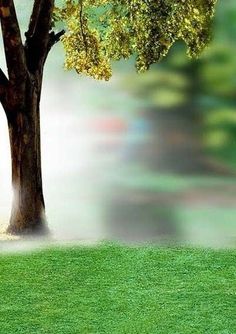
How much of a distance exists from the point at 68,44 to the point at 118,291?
310 centimetres

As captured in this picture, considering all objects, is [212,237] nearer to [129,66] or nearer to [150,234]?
[150,234]

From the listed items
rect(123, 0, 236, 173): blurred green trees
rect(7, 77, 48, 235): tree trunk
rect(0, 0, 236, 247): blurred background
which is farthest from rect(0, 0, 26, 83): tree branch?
rect(123, 0, 236, 173): blurred green trees

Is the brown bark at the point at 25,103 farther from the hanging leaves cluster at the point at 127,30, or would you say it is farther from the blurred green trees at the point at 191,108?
the blurred green trees at the point at 191,108

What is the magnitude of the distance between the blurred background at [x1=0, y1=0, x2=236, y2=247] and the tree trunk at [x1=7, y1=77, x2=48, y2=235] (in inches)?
33.0

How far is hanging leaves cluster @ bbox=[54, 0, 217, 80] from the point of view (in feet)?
21.4

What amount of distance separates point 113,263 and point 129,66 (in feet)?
9.18

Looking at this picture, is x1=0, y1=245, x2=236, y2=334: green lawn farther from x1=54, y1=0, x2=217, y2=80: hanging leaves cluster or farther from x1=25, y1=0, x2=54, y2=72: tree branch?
x1=54, y1=0, x2=217, y2=80: hanging leaves cluster

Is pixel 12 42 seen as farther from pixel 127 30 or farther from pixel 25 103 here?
pixel 127 30

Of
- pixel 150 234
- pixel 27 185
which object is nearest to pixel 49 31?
pixel 27 185

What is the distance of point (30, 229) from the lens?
6105 mm

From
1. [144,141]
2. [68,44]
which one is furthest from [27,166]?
[144,141]

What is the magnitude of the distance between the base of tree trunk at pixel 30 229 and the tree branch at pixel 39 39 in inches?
48.6

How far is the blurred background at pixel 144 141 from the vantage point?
24.0 ft

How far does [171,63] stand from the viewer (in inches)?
303
